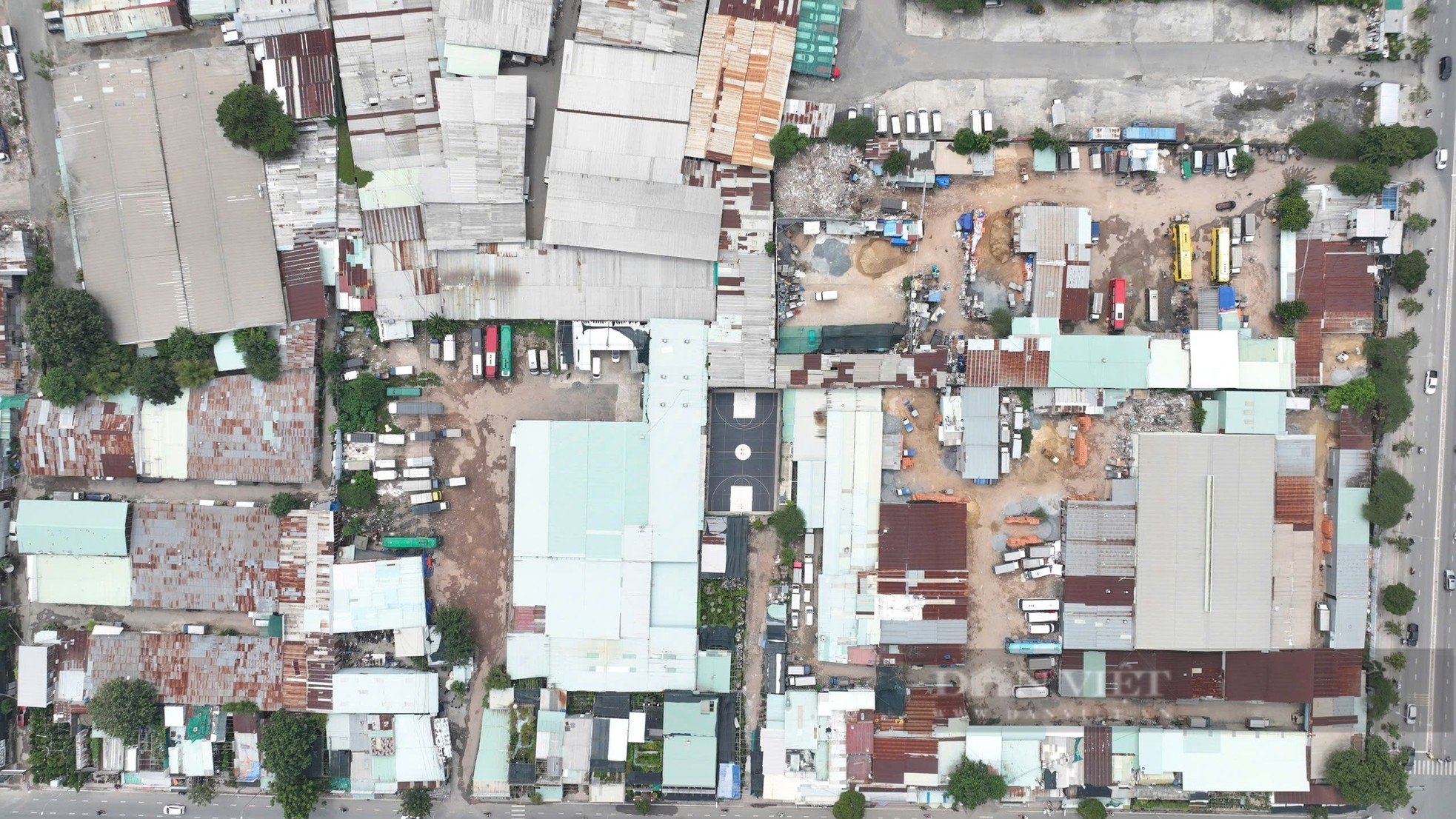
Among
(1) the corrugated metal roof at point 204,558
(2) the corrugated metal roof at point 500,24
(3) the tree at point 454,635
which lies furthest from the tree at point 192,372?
(2) the corrugated metal roof at point 500,24

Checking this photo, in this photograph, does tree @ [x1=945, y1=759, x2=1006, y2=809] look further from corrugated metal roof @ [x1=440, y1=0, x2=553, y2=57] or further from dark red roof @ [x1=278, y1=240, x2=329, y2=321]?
corrugated metal roof @ [x1=440, y1=0, x2=553, y2=57]

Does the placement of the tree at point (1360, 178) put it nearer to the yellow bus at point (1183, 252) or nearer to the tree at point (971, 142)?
the yellow bus at point (1183, 252)

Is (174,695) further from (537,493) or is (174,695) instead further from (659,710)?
(659,710)

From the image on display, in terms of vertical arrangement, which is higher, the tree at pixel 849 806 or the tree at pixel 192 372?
the tree at pixel 192 372

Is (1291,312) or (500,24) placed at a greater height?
(500,24)

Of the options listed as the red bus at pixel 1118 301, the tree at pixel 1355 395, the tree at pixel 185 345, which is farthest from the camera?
the red bus at pixel 1118 301

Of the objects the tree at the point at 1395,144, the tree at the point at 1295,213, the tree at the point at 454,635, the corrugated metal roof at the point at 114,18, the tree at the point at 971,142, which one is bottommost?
the tree at the point at 454,635

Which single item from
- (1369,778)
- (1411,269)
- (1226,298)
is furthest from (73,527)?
(1411,269)

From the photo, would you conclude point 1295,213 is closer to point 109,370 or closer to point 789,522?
point 789,522
